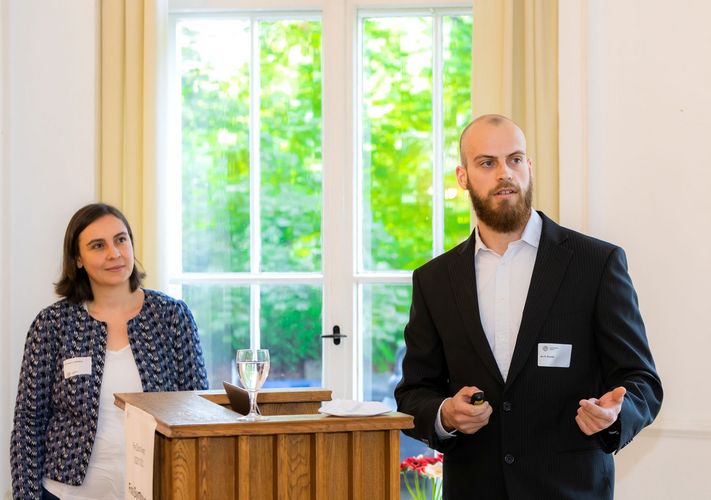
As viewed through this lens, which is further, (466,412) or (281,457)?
(466,412)

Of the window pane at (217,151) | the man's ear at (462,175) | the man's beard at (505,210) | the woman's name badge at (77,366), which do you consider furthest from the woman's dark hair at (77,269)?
the man's beard at (505,210)

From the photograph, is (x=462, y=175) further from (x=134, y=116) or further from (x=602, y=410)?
(x=134, y=116)

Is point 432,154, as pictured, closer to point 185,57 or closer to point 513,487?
point 185,57

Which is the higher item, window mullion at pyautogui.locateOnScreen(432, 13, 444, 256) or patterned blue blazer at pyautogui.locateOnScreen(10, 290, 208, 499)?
window mullion at pyautogui.locateOnScreen(432, 13, 444, 256)

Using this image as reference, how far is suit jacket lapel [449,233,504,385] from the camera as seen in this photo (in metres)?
2.48

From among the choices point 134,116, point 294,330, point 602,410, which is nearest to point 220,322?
point 294,330

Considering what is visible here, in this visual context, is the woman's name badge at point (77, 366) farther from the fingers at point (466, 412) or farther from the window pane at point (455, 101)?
the window pane at point (455, 101)

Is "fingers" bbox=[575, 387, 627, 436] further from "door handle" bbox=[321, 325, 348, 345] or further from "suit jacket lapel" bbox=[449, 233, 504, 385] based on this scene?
"door handle" bbox=[321, 325, 348, 345]

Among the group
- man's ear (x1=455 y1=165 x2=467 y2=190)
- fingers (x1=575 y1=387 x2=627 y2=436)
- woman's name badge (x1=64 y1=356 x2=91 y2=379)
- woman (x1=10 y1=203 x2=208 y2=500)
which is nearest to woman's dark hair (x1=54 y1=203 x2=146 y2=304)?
woman (x1=10 y1=203 x2=208 y2=500)

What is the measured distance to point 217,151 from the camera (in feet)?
16.1

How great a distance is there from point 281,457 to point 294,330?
3006mm

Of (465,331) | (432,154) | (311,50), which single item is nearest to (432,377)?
(465,331)

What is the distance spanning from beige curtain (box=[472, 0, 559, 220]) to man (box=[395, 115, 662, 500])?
5.73ft

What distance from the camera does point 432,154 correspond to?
15.8 ft
